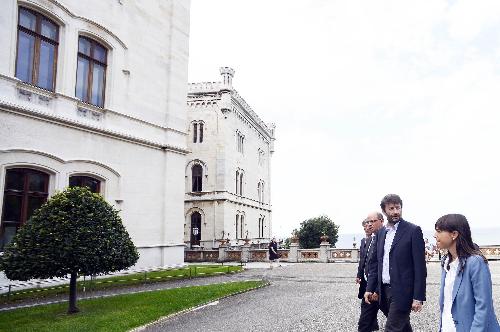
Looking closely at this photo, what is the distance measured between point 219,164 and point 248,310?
3086 centimetres

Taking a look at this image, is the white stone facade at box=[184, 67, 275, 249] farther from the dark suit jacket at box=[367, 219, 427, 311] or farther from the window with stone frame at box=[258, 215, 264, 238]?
the dark suit jacket at box=[367, 219, 427, 311]

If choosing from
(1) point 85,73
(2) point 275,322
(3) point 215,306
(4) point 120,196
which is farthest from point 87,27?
(2) point 275,322

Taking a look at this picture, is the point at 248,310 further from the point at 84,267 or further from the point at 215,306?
the point at 84,267

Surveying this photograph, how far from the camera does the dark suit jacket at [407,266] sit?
198 inches

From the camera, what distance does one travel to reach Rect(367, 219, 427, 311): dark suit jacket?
502 cm

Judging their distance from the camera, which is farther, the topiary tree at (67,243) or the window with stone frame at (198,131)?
the window with stone frame at (198,131)

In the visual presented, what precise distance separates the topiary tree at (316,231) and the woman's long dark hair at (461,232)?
136 ft

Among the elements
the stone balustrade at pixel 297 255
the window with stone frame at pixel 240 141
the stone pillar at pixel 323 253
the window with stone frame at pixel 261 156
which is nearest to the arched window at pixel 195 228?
the window with stone frame at pixel 240 141

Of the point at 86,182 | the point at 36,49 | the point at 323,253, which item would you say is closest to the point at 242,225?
the point at 323,253

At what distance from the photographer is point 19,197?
13.6 metres

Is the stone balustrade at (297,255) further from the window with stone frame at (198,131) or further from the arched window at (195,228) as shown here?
the window with stone frame at (198,131)

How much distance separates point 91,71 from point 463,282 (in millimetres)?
16188

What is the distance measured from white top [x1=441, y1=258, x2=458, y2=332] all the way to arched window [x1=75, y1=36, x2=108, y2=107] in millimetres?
15255

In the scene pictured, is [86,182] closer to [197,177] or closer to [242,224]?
[197,177]
